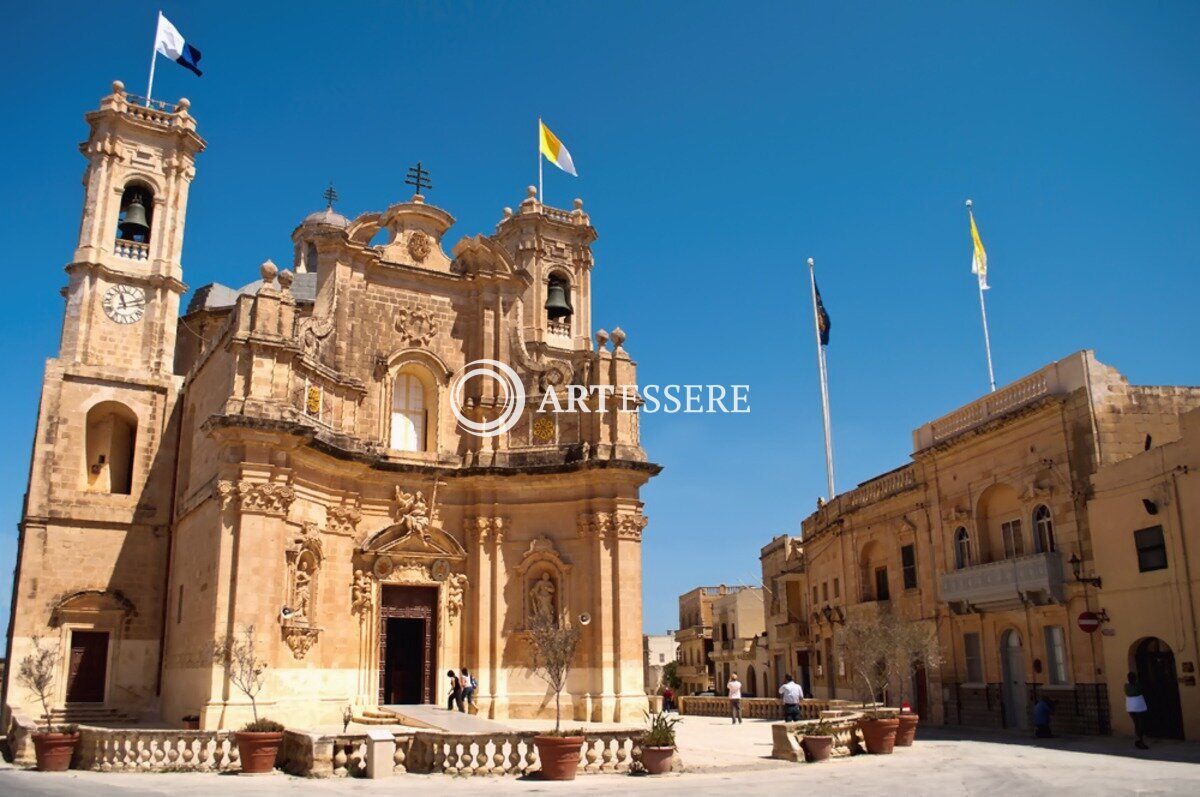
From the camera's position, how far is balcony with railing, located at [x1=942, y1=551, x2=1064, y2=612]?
2483 cm

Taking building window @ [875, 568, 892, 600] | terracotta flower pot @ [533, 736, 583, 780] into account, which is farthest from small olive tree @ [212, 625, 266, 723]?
building window @ [875, 568, 892, 600]

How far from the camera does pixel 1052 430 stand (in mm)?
25297

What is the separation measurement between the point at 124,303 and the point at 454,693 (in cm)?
1522

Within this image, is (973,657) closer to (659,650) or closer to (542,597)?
(542,597)

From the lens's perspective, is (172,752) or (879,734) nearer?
(172,752)

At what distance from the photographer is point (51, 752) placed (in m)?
17.4

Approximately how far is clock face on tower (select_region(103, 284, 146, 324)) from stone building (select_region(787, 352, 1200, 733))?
79.7 ft

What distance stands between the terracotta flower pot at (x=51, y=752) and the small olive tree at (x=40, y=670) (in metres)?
4.74

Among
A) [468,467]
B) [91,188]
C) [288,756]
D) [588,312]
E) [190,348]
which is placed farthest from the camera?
[588,312]

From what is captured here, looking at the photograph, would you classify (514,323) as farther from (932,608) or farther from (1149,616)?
(1149,616)

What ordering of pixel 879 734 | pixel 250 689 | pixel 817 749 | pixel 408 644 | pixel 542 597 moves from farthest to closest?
pixel 542 597 < pixel 408 644 < pixel 250 689 < pixel 879 734 < pixel 817 749

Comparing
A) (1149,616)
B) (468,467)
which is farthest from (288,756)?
(1149,616)

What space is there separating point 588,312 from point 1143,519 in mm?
20514

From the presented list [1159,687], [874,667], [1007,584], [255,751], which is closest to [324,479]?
[255,751]
